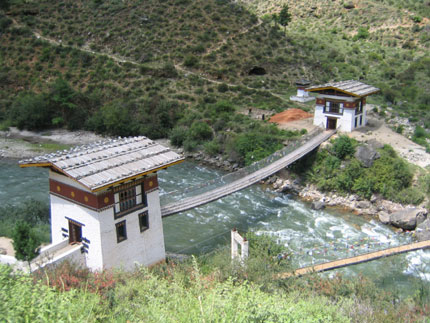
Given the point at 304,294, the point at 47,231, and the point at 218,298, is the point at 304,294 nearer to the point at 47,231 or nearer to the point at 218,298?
the point at 218,298

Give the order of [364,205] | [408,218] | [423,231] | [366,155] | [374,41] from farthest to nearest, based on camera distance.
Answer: [374,41] < [366,155] < [364,205] < [408,218] < [423,231]

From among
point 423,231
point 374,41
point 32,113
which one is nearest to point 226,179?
point 423,231

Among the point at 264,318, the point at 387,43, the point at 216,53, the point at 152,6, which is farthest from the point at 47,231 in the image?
the point at 387,43

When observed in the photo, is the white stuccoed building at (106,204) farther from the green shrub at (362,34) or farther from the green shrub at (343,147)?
the green shrub at (362,34)

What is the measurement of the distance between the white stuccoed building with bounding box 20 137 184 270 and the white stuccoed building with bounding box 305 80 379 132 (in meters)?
17.8

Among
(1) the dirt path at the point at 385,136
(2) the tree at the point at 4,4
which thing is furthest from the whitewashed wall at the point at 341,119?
(2) the tree at the point at 4,4

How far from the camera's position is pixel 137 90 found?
4722cm

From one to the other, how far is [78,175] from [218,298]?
8166mm

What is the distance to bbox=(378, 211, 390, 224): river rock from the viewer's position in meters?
26.7

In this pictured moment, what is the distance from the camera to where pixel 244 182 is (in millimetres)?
25672

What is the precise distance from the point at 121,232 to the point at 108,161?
109 inches

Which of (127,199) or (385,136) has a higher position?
(127,199)

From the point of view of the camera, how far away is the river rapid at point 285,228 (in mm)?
21312

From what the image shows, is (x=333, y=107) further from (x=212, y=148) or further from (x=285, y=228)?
(x=285, y=228)
